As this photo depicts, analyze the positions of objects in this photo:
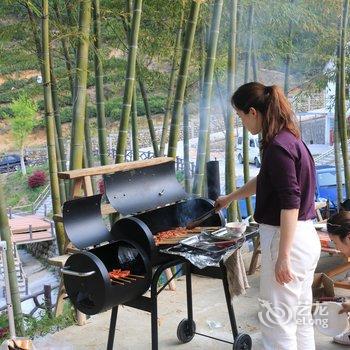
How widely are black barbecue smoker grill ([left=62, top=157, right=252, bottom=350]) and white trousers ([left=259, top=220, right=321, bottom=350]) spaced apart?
539mm

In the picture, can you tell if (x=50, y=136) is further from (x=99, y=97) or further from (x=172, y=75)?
(x=172, y=75)

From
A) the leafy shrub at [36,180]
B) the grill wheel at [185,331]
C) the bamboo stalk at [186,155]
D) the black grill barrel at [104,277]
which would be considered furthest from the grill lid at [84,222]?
the leafy shrub at [36,180]

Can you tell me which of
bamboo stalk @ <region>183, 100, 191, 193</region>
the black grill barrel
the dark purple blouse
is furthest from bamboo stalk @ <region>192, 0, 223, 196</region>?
the dark purple blouse

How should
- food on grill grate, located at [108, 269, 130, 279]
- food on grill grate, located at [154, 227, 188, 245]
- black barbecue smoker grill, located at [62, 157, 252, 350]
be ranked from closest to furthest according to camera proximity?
1. black barbecue smoker grill, located at [62, 157, 252, 350]
2. food on grill grate, located at [108, 269, 130, 279]
3. food on grill grate, located at [154, 227, 188, 245]

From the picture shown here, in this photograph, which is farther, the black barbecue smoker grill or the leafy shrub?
the leafy shrub

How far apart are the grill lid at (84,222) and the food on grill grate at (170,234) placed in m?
0.27

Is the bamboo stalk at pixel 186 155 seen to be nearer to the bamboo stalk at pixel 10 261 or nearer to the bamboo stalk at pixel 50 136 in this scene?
the bamboo stalk at pixel 50 136

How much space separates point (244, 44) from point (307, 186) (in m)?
3.83

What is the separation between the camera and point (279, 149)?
2092 mm

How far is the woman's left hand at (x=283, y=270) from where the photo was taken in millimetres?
2076

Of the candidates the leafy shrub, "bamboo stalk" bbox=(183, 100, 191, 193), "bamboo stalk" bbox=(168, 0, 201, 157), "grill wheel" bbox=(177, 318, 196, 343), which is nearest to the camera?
"grill wheel" bbox=(177, 318, 196, 343)

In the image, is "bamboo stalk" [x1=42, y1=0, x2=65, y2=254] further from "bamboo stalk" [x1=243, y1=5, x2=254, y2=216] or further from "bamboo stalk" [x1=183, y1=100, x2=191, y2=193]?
"bamboo stalk" [x1=243, y1=5, x2=254, y2=216]

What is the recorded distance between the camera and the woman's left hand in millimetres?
2076

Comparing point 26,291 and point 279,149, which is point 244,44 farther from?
point 26,291
